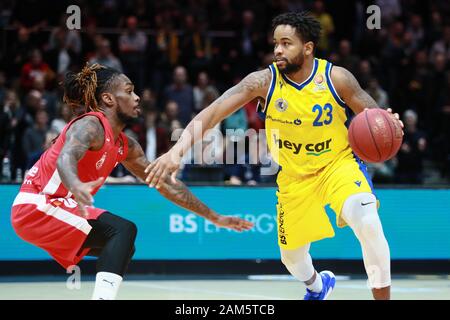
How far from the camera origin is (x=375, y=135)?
243 inches

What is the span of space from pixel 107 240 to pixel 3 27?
9110mm

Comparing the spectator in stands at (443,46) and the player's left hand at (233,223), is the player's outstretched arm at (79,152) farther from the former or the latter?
the spectator in stands at (443,46)

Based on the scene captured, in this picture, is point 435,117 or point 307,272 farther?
point 435,117

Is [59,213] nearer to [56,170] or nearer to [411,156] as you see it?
[56,170]

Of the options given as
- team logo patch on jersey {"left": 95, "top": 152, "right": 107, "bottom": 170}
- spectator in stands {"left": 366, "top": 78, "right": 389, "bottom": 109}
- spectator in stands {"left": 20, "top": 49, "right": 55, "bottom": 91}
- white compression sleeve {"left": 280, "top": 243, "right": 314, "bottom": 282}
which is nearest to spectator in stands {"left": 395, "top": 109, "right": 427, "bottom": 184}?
spectator in stands {"left": 366, "top": 78, "right": 389, "bottom": 109}

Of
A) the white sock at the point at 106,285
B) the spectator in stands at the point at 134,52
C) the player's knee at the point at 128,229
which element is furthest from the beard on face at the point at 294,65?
the spectator in stands at the point at 134,52

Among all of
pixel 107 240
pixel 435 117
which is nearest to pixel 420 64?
pixel 435 117

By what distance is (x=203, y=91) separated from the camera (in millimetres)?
13414

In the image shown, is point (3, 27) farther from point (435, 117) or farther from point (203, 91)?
point (435, 117)

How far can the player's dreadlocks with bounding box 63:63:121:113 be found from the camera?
594cm

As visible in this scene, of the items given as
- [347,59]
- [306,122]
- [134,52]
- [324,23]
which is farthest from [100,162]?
[324,23]

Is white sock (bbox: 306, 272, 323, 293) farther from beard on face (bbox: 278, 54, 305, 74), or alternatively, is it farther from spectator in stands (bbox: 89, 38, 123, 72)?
spectator in stands (bbox: 89, 38, 123, 72)

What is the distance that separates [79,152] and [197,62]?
8.97 m

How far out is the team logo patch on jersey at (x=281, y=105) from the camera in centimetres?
657
